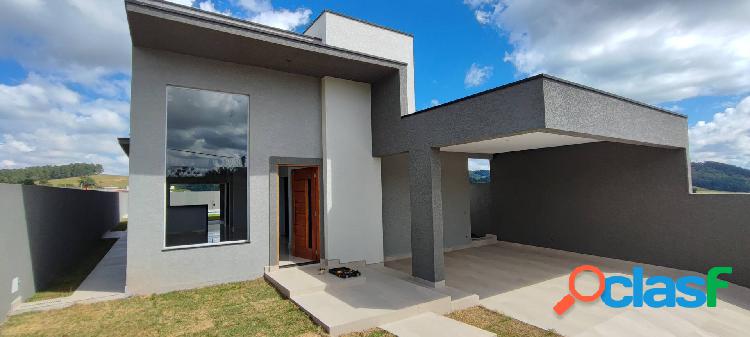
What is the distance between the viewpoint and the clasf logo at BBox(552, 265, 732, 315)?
5219 mm

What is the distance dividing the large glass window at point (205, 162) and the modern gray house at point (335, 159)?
28 mm

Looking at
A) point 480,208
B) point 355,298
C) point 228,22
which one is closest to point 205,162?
point 228,22

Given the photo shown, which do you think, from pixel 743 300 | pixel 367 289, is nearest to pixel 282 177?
pixel 367 289

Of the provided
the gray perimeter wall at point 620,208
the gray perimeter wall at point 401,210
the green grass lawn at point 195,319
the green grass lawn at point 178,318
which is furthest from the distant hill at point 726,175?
the green grass lawn at point 178,318

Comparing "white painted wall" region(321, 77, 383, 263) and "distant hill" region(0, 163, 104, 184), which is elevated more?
"distant hill" region(0, 163, 104, 184)

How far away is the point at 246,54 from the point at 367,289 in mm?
4846

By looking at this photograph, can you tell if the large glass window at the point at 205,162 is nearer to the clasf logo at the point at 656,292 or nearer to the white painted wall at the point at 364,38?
the white painted wall at the point at 364,38

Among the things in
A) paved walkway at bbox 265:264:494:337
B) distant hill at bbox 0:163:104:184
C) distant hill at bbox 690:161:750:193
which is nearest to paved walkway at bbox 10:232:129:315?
paved walkway at bbox 265:264:494:337

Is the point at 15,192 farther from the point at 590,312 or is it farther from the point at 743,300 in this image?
the point at 743,300

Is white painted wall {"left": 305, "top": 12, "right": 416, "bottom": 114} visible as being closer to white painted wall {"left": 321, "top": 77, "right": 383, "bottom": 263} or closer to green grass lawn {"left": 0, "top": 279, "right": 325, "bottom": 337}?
white painted wall {"left": 321, "top": 77, "right": 383, "bottom": 263}

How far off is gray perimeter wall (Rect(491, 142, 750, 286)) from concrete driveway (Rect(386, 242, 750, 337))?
47 cm

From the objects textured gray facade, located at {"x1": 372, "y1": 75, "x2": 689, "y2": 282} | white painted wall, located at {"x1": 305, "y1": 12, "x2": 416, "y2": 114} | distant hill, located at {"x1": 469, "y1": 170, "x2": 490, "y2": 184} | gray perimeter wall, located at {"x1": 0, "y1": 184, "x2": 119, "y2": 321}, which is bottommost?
gray perimeter wall, located at {"x1": 0, "y1": 184, "x2": 119, "y2": 321}

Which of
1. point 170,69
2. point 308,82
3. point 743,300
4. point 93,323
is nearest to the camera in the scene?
point 93,323

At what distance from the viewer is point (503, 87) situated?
489 cm
